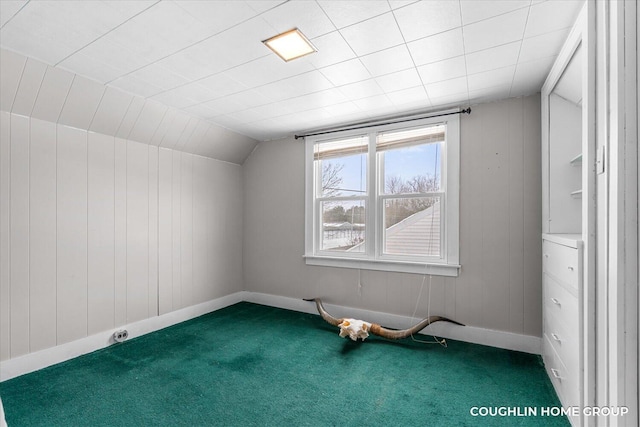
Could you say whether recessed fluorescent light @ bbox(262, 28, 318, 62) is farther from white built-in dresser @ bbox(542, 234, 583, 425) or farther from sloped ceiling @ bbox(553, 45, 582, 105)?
white built-in dresser @ bbox(542, 234, 583, 425)

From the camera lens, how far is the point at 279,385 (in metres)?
2.27

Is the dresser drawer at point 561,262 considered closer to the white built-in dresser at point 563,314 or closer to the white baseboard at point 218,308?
the white built-in dresser at point 563,314

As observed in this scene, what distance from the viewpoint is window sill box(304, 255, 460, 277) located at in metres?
3.15

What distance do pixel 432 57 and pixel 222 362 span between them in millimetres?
2930

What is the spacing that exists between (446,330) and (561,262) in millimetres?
1458

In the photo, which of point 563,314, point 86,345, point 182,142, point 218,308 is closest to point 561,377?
point 563,314

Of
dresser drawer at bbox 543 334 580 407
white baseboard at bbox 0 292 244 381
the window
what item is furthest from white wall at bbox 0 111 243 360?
dresser drawer at bbox 543 334 580 407

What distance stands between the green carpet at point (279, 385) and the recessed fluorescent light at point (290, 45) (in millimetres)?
2372

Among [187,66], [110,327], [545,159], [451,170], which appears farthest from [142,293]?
[545,159]

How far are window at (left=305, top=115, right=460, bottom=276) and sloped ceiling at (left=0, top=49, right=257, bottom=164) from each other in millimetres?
1427

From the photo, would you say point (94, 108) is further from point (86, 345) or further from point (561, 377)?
point (561, 377)

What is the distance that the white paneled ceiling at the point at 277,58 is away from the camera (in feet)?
5.55

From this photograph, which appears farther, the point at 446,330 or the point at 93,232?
the point at 446,330

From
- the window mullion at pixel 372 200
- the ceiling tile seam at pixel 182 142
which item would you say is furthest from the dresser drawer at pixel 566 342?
the ceiling tile seam at pixel 182 142
